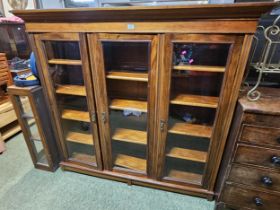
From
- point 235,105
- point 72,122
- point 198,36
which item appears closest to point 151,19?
point 198,36

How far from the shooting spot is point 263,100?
109 centimetres

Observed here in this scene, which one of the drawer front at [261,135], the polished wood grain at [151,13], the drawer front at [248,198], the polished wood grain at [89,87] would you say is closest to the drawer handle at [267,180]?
the drawer front at [248,198]

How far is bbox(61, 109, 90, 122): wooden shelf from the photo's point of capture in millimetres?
1551

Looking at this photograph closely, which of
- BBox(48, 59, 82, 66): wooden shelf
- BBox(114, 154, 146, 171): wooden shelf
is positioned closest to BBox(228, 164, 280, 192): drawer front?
BBox(114, 154, 146, 171): wooden shelf

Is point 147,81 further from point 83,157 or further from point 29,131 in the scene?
point 29,131

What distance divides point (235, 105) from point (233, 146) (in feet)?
0.87

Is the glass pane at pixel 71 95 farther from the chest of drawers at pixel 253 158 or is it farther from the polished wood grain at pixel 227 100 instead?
the chest of drawers at pixel 253 158

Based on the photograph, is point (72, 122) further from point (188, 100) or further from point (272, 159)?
point (272, 159)

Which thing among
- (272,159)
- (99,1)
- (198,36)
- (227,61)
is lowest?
(272,159)

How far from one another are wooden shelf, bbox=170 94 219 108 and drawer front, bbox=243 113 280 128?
0.22 metres

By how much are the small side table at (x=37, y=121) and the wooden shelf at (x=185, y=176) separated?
115 centimetres

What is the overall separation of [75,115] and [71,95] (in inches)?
7.5

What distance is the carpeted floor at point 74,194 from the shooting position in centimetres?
144

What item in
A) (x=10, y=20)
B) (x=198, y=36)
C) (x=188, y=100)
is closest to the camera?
(x=198, y=36)
